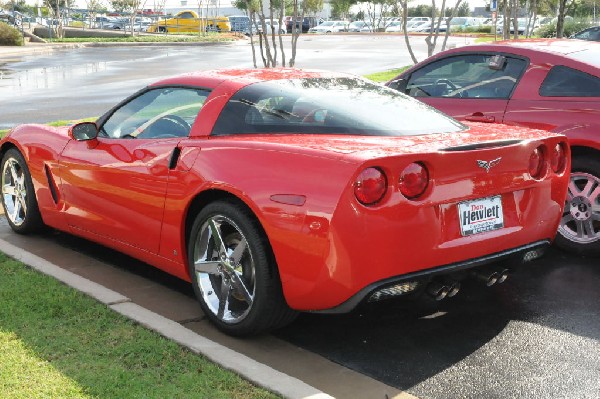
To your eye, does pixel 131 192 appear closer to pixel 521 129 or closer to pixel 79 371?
pixel 79 371

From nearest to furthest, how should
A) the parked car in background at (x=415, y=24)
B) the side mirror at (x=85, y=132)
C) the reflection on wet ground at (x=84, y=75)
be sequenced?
the side mirror at (x=85, y=132), the reflection on wet ground at (x=84, y=75), the parked car in background at (x=415, y=24)

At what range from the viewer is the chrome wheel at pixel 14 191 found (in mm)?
6879

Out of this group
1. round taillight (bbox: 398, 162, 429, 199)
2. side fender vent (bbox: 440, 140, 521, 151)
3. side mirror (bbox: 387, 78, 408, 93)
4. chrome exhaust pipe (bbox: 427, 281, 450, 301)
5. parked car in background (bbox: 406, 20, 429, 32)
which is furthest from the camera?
parked car in background (bbox: 406, 20, 429, 32)

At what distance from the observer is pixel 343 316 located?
516 cm

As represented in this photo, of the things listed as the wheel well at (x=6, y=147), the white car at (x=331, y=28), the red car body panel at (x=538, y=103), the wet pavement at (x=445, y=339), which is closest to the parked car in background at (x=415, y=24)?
the white car at (x=331, y=28)

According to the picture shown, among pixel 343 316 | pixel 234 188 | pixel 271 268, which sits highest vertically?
pixel 234 188

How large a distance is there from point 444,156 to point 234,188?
1.12 meters

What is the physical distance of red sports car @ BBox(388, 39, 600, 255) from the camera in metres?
6.31

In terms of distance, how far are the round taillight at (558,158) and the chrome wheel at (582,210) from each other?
1.24 meters

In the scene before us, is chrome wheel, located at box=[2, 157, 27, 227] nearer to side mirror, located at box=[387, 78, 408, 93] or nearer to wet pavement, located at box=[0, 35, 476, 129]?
side mirror, located at box=[387, 78, 408, 93]

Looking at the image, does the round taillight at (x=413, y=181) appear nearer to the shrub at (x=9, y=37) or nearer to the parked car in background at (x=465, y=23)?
the shrub at (x=9, y=37)

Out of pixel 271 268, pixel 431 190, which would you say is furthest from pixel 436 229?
pixel 271 268

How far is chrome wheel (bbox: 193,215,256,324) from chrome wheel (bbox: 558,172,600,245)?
2871 mm

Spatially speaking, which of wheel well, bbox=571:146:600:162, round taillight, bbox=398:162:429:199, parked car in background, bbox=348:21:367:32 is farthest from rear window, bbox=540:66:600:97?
parked car in background, bbox=348:21:367:32
